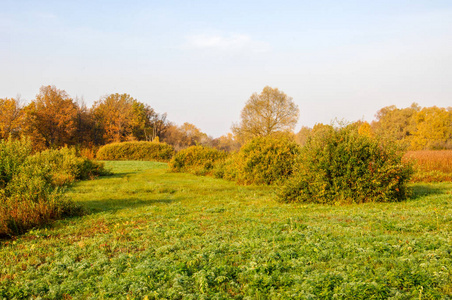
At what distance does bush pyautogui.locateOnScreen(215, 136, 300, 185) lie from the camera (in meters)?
17.0

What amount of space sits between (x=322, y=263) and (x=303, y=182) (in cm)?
712

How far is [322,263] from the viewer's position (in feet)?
15.2

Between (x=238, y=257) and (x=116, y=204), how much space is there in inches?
317

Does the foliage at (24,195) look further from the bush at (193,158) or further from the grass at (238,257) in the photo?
the bush at (193,158)

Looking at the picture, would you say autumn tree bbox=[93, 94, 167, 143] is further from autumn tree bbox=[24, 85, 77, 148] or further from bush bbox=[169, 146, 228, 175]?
bush bbox=[169, 146, 228, 175]

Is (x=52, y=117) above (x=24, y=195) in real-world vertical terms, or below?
above

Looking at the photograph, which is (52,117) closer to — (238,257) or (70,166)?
(70,166)

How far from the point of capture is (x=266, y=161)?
56.2ft

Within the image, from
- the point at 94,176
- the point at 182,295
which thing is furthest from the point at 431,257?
the point at 94,176

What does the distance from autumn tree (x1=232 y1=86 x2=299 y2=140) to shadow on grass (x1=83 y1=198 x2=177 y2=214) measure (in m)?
31.2

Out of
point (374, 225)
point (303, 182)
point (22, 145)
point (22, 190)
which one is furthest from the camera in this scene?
point (303, 182)

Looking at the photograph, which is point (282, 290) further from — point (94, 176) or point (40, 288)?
point (94, 176)

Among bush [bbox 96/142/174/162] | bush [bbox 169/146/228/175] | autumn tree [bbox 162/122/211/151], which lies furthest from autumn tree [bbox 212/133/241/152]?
bush [bbox 169/146/228/175]

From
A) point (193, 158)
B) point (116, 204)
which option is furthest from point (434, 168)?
point (116, 204)
